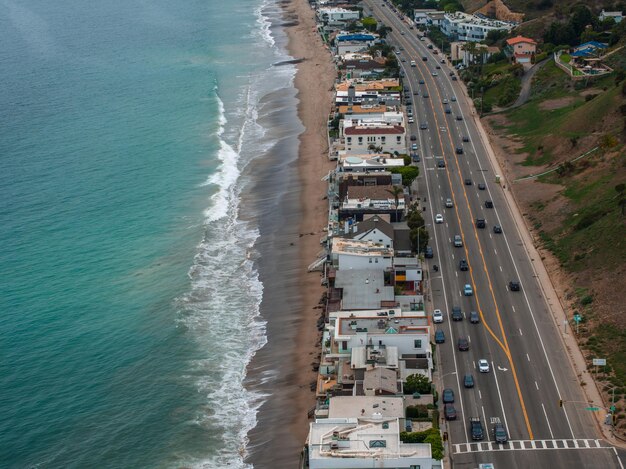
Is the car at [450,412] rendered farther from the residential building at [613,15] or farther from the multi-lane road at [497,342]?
the residential building at [613,15]

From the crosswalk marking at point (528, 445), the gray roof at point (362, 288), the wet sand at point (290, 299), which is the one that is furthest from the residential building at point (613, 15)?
the crosswalk marking at point (528, 445)

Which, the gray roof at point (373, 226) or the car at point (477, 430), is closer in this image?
the car at point (477, 430)

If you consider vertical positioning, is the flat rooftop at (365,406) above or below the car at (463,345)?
above

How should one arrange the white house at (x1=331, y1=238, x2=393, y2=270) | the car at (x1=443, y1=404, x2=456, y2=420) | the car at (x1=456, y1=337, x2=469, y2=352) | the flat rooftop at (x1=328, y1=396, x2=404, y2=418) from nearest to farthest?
the flat rooftop at (x1=328, y1=396, x2=404, y2=418) < the car at (x1=443, y1=404, x2=456, y2=420) < the car at (x1=456, y1=337, x2=469, y2=352) < the white house at (x1=331, y1=238, x2=393, y2=270)

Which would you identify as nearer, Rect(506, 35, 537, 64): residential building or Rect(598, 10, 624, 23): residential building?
Rect(506, 35, 537, 64): residential building

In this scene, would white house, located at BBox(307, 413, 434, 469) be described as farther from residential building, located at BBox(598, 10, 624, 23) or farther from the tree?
residential building, located at BBox(598, 10, 624, 23)

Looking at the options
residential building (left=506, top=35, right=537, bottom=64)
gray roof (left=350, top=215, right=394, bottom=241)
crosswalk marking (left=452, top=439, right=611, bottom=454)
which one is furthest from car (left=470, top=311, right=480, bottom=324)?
residential building (left=506, top=35, right=537, bottom=64)
